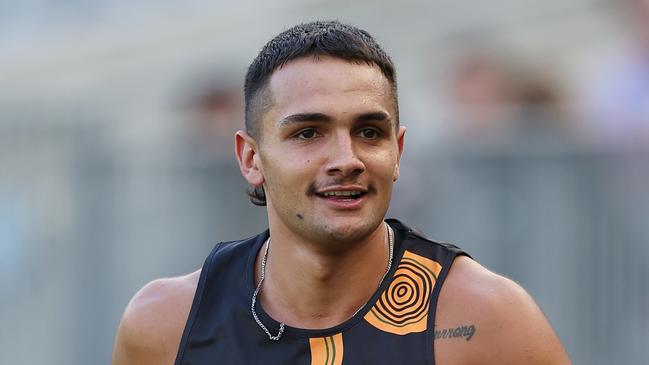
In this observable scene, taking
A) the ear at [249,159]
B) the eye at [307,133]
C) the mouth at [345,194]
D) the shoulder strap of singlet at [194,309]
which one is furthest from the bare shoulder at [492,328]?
the shoulder strap of singlet at [194,309]

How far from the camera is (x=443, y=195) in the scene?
7.48 m

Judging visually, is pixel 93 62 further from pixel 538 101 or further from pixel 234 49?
pixel 538 101

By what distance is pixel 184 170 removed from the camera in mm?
7926

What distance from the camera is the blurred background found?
7242mm

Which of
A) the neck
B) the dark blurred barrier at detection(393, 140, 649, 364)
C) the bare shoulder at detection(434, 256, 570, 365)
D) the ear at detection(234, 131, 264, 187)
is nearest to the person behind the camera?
the bare shoulder at detection(434, 256, 570, 365)

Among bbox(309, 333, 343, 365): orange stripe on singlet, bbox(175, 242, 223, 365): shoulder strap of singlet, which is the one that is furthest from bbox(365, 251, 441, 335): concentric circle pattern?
bbox(175, 242, 223, 365): shoulder strap of singlet

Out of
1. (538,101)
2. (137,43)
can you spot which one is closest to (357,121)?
(538,101)

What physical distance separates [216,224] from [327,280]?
3.39 meters

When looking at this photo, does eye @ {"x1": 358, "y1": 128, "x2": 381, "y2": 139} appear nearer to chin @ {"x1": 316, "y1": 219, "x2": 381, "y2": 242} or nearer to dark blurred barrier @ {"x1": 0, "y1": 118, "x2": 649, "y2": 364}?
chin @ {"x1": 316, "y1": 219, "x2": 381, "y2": 242}

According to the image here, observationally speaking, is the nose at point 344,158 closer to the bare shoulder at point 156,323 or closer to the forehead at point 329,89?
the forehead at point 329,89

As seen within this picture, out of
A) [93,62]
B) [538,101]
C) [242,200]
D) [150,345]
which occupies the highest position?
[93,62]

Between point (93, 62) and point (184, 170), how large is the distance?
5450mm

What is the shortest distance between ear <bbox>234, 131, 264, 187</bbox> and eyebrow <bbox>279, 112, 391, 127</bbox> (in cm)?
30

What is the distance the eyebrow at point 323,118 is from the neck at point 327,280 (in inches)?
17.2
